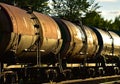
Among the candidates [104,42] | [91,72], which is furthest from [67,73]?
[104,42]

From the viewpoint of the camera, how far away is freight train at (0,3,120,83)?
1516 cm

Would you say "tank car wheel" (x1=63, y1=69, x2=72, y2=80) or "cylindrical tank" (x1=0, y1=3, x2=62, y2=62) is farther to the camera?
"tank car wheel" (x1=63, y1=69, x2=72, y2=80)

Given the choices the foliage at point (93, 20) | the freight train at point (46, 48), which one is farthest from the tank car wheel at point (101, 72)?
the foliage at point (93, 20)

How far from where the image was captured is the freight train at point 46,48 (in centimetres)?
1516

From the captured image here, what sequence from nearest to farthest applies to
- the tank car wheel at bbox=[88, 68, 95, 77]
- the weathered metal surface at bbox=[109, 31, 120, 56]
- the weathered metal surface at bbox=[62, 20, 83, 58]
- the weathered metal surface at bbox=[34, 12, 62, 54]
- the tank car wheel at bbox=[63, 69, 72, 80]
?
the weathered metal surface at bbox=[34, 12, 62, 54]
the weathered metal surface at bbox=[62, 20, 83, 58]
the tank car wheel at bbox=[63, 69, 72, 80]
the tank car wheel at bbox=[88, 68, 95, 77]
the weathered metal surface at bbox=[109, 31, 120, 56]

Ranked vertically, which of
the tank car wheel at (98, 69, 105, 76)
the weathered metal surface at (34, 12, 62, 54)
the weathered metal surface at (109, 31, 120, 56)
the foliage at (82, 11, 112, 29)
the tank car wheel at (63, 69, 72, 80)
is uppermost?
the foliage at (82, 11, 112, 29)

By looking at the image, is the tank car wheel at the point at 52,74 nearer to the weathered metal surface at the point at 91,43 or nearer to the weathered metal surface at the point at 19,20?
the weathered metal surface at the point at 19,20

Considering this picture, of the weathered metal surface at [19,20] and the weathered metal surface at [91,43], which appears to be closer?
the weathered metal surface at [19,20]

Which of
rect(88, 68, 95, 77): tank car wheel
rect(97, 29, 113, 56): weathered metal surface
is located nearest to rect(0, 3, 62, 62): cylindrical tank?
rect(88, 68, 95, 77): tank car wheel

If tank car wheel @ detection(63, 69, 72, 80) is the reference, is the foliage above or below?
above

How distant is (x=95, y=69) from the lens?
2722 centimetres

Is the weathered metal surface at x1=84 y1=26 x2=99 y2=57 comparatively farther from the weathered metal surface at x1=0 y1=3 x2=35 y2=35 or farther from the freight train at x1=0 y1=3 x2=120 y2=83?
the weathered metal surface at x1=0 y1=3 x2=35 y2=35

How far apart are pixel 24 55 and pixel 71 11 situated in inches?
2225

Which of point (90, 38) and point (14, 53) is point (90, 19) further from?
point (14, 53)
